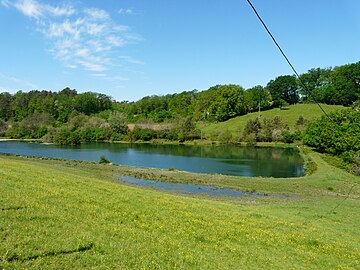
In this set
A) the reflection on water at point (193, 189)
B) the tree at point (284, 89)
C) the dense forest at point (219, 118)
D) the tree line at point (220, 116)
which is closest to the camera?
the reflection on water at point (193, 189)

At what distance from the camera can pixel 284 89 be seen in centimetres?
18050

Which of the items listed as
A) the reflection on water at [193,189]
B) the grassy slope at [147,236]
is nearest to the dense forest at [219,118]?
the reflection on water at [193,189]

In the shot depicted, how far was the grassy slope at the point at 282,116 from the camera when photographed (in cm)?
14438

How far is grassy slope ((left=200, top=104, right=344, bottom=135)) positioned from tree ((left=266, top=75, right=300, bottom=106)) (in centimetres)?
1573

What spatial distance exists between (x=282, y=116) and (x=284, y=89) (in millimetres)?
34558

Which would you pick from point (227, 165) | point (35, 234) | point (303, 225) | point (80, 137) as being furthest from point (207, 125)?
point (35, 234)

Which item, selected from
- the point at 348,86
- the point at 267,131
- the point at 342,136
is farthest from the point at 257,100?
the point at 342,136

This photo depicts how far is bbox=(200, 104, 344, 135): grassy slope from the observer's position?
474 feet

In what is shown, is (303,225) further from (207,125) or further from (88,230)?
(207,125)

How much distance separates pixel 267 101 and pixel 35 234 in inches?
6800

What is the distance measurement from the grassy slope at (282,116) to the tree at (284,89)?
15731 mm

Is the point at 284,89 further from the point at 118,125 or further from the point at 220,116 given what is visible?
the point at 118,125

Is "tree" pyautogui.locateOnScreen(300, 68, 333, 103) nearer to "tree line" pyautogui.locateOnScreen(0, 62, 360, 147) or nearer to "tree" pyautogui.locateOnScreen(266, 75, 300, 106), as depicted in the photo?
"tree line" pyautogui.locateOnScreen(0, 62, 360, 147)

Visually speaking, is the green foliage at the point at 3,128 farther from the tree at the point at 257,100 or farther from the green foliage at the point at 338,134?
the green foliage at the point at 338,134
